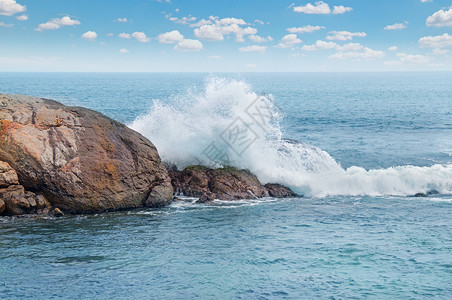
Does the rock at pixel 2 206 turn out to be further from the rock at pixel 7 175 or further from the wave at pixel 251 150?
the wave at pixel 251 150

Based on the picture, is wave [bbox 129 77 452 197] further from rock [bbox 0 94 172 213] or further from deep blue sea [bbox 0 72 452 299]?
rock [bbox 0 94 172 213]

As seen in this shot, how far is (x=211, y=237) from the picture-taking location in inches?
547

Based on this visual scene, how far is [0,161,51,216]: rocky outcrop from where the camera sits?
49.6 feet

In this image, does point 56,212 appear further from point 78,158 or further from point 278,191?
point 278,191

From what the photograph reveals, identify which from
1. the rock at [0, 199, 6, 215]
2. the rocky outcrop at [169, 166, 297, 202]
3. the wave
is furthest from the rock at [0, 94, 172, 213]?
the wave

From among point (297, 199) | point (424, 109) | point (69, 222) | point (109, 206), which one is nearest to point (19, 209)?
point (69, 222)

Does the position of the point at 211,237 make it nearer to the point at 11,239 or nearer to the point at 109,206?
the point at 109,206

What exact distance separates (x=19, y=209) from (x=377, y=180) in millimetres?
14628

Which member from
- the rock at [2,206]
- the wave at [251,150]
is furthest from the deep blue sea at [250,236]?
Result: the rock at [2,206]

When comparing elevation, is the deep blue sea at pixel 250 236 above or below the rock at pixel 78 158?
below

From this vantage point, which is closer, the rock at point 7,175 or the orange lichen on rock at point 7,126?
the rock at point 7,175

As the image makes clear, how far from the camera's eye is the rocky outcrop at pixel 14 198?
595 inches

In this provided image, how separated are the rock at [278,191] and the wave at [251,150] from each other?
490mm

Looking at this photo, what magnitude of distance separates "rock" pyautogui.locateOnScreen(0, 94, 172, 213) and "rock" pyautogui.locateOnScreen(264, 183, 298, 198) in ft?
14.4
